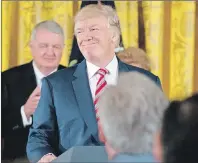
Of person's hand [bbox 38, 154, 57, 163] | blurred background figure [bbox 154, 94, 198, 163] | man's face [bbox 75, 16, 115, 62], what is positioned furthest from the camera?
man's face [bbox 75, 16, 115, 62]

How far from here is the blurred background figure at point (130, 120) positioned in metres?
0.93

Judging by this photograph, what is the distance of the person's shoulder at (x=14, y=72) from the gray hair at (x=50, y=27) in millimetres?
139

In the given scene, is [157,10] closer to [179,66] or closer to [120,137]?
[179,66]

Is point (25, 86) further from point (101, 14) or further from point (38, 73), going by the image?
point (101, 14)

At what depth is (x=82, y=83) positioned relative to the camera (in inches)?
67.8

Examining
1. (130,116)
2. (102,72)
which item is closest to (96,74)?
(102,72)

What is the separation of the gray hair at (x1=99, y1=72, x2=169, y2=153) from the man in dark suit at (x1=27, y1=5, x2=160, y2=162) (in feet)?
2.09

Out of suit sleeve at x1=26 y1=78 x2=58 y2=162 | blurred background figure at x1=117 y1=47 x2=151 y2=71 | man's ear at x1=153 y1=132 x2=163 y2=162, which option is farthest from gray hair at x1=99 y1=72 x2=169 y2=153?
blurred background figure at x1=117 y1=47 x2=151 y2=71

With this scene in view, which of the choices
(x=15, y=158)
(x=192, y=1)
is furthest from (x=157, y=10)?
(x=15, y=158)

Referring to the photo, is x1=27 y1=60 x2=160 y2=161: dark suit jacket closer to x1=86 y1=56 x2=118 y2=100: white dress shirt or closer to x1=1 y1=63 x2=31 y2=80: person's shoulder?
x1=86 y1=56 x2=118 y2=100: white dress shirt

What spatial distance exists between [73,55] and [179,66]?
1.59 feet

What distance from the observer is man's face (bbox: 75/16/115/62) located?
1716mm

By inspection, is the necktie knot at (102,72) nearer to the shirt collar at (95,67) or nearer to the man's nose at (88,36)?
the shirt collar at (95,67)

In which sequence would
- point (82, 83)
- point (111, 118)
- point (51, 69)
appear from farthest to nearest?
1. point (51, 69)
2. point (82, 83)
3. point (111, 118)
